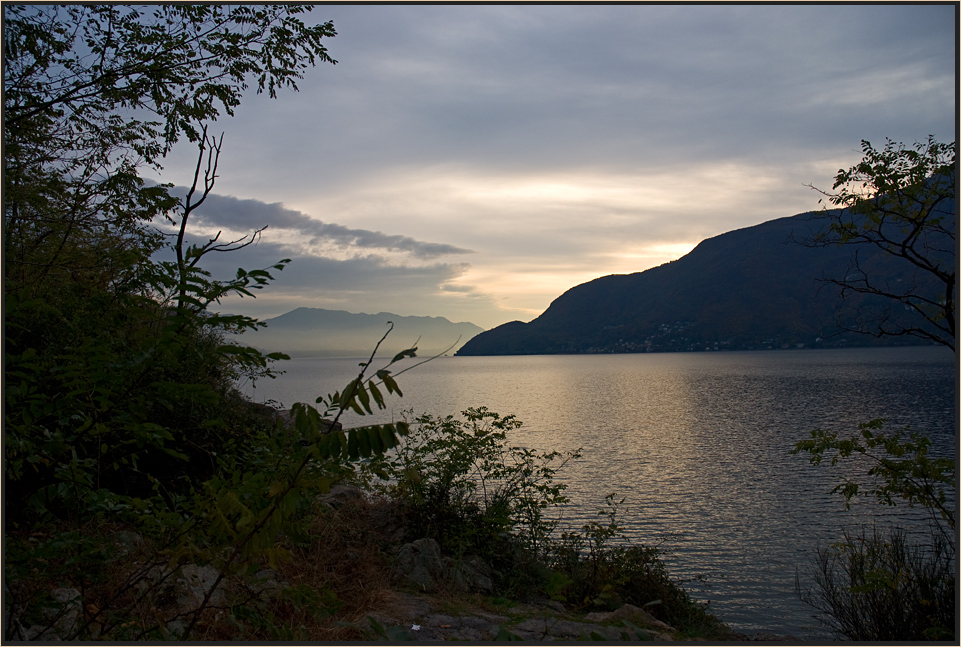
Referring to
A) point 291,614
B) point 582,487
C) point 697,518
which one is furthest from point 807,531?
point 291,614

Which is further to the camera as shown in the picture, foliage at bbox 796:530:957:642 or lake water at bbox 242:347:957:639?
lake water at bbox 242:347:957:639

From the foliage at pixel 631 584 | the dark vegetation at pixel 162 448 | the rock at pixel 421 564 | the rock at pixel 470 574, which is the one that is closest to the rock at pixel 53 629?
the dark vegetation at pixel 162 448

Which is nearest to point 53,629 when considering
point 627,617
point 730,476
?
point 627,617

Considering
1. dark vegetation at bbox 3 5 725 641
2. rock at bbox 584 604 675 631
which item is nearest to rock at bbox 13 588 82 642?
dark vegetation at bbox 3 5 725 641

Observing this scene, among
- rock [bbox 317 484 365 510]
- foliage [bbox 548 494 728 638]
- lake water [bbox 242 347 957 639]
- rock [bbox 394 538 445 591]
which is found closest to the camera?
rock [bbox 394 538 445 591]

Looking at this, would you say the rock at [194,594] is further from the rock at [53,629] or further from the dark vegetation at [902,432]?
the dark vegetation at [902,432]

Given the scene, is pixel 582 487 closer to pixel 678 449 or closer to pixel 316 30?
pixel 678 449

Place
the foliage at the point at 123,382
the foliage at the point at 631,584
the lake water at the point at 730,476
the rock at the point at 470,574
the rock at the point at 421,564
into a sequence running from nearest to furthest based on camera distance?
the foliage at the point at 123,382 < the rock at the point at 421,564 < the rock at the point at 470,574 < the foliage at the point at 631,584 < the lake water at the point at 730,476

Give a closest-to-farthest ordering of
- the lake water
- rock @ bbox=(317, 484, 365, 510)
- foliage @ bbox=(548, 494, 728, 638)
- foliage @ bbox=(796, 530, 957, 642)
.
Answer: foliage @ bbox=(796, 530, 957, 642)
foliage @ bbox=(548, 494, 728, 638)
rock @ bbox=(317, 484, 365, 510)
the lake water

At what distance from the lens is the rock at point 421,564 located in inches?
300

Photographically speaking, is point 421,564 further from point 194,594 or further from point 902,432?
A: point 902,432

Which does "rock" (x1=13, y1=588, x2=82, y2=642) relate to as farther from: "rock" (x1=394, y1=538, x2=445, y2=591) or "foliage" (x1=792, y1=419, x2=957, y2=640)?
"foliage" (x1=792, y1=419, x2=957, y2=640)

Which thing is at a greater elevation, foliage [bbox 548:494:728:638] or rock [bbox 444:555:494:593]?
rock [bbox 444:555:494:593]

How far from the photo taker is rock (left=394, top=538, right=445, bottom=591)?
25.0 ft
